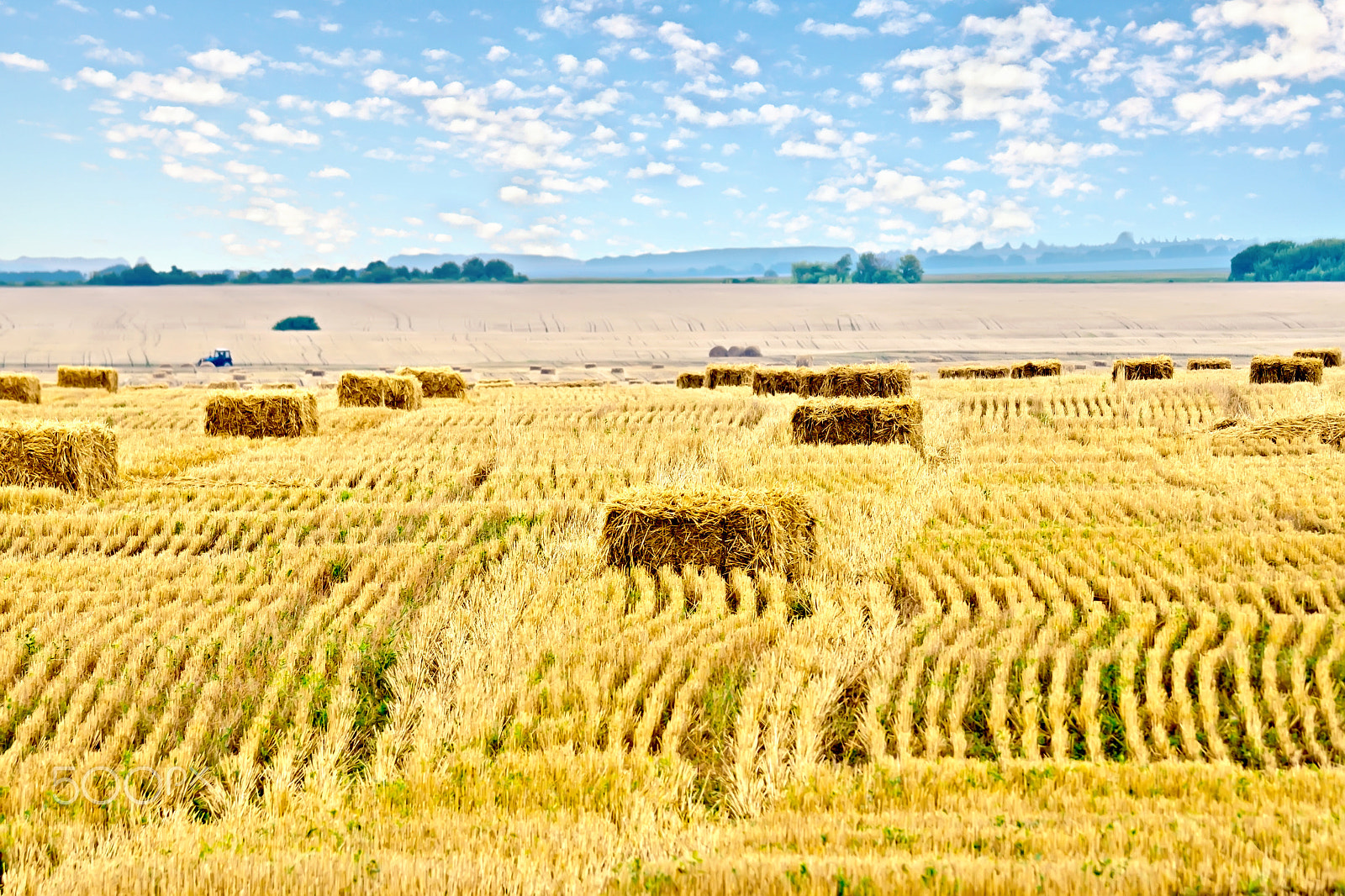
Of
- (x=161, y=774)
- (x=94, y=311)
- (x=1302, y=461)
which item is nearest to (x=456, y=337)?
(x=94, y=311)

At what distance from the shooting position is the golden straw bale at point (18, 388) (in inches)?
1099

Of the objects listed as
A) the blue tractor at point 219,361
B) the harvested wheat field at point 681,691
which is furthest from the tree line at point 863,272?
the harvested wheat field at point 681,691

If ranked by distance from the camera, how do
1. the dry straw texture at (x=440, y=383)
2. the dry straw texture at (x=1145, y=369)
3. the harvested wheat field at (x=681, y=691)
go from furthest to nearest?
the dry straw texture at (x=1145, y=369) → the dry straw texture at (x=440, y=383) → the harvested wheat field at (x=681, y=691)

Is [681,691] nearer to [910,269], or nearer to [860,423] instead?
[860,423]

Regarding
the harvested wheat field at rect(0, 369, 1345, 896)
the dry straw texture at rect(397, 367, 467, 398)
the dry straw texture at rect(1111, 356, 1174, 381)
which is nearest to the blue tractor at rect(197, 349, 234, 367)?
the dry straw texture at rect(397, 367, 467, 398)

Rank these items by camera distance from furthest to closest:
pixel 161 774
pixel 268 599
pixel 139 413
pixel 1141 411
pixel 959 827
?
pixel 139 413, pixel 1141 411, pixel 268 599, pixel 161 774, pixel 959 827

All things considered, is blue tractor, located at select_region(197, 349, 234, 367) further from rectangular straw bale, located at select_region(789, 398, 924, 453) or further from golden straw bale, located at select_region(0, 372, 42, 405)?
rectangular straw bale, located at select_region(789, 398, 924, 453)

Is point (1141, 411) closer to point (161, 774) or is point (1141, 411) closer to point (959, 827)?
point (959, 827)

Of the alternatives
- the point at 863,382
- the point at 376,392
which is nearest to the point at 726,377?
the point at 863,382

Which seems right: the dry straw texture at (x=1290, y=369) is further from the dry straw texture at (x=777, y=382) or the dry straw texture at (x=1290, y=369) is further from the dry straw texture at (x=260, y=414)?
the dry straw texture at (x=260, y=414)

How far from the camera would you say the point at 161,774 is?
19.9ft

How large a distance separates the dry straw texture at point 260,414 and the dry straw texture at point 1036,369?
968 inches

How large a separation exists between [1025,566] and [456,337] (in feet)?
300

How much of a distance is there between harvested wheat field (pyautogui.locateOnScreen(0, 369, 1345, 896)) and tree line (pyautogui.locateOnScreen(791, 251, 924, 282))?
160229mm
